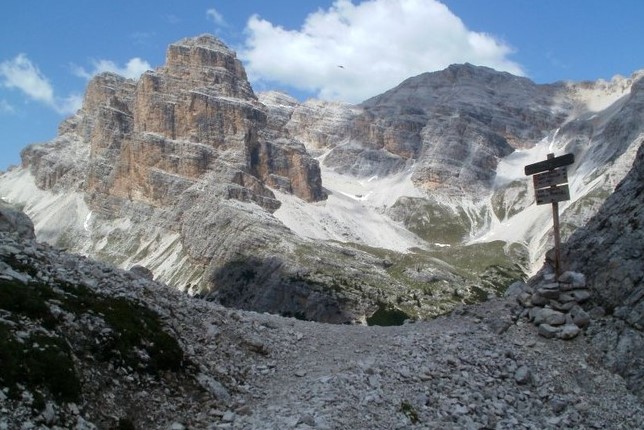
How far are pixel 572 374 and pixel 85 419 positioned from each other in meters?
18.5

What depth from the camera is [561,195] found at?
31891mm

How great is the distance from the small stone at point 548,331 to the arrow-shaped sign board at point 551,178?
313 inches

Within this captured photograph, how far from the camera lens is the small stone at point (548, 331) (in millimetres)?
27441

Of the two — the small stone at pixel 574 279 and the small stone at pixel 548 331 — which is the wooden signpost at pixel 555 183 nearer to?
the small stone at pixel 574 279

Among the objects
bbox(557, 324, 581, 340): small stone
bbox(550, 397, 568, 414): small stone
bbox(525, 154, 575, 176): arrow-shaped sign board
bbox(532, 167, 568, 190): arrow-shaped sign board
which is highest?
bbox(525, 154, 575, 176): arrow-shaped sign board

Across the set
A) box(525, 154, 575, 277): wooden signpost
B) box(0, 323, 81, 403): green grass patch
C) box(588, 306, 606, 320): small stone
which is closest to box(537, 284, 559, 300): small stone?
box(588, 306, 606, 320): small stone

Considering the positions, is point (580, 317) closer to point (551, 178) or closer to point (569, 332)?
point (569, 332)

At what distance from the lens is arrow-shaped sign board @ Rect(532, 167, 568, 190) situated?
31781 mm

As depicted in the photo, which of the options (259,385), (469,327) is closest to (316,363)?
(259,385)

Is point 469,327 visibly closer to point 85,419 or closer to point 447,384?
point 447,384

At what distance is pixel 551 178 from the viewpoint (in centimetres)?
3206

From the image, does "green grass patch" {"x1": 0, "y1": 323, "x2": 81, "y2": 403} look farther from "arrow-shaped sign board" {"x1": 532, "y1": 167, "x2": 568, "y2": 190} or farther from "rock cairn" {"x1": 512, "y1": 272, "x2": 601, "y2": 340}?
"arrow-shaped sign board" {"x1": 532, "y1": 167, "x2": 568, "y2": 190}

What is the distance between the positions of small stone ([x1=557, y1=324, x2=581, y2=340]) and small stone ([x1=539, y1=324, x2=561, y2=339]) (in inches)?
6.9

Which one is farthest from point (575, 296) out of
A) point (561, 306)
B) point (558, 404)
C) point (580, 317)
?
point (558, 404)
